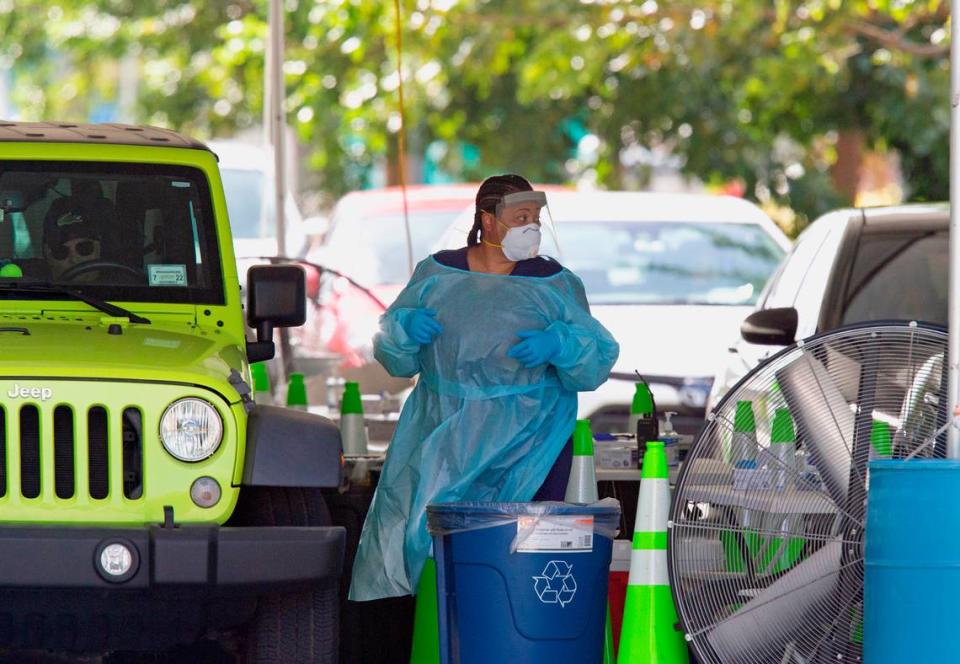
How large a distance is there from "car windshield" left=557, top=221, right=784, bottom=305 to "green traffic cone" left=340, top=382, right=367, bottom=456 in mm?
3190

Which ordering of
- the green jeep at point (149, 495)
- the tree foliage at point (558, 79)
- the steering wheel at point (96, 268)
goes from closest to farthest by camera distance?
the green jeep at point (149, 495) < the steering wheel at point (96, 268) < the tree foliage at point (558, 79)

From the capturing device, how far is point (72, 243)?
23.1ft

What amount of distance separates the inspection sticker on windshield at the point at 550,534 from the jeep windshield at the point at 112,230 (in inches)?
61.4

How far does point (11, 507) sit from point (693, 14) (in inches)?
452

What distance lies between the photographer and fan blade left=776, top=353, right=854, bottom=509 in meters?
6.12

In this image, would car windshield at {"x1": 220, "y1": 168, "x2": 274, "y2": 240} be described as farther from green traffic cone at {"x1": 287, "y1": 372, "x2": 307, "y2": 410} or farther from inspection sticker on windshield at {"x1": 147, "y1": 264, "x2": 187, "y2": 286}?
inspection sticker on windshield at {"x1": 147, "y1": 264, "x2": 187, "y2": 286}

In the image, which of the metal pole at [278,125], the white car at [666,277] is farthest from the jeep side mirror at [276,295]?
the metal pole at [278,125]

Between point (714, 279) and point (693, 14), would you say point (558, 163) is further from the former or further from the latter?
point (714, 279)

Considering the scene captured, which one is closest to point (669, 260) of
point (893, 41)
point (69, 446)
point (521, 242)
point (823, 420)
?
point (893, 41)

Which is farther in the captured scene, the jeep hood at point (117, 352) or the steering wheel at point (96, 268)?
the steering wheel at point (96, 268)

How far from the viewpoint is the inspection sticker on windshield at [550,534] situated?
6195 millimetres

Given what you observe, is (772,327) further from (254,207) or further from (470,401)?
(254,207)

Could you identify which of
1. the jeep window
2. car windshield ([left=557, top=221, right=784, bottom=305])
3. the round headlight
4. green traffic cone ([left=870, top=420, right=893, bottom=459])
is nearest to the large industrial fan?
green traffic cone ([left=870, top=420, right=893, bottom=459])

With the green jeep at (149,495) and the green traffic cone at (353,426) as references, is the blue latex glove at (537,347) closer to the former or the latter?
the green jeep at (149,495)
